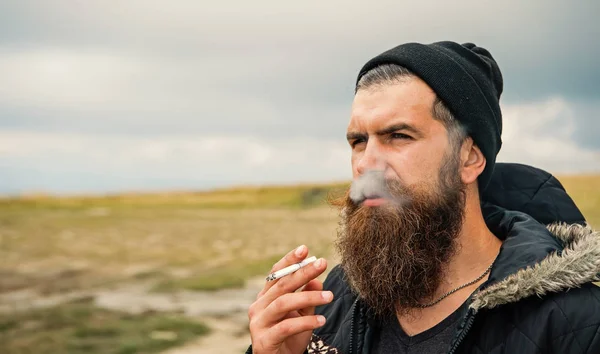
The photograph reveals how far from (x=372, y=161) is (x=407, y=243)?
45cm

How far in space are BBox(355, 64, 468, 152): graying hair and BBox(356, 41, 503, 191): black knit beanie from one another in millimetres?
23

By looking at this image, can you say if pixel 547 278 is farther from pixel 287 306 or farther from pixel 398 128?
pixel 287 306

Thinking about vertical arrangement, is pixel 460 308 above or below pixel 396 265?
below

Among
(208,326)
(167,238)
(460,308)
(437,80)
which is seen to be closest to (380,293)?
(460,308)

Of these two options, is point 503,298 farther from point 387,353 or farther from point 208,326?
point 208,326

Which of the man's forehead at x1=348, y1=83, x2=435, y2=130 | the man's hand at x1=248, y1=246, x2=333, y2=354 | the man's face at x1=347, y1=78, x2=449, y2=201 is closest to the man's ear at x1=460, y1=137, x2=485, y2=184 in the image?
the man's face at x1=347, y1=78, x2=449, y2=201

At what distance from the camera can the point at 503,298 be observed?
8.36ft

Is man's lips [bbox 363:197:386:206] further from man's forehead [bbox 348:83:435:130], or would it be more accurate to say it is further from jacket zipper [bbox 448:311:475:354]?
jacket zipper [bbox 448:311:475:354]

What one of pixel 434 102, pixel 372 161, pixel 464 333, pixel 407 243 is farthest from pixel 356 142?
pixel 464 333

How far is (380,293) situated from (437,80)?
1043 millimetres

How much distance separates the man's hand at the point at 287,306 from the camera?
2.54 metres

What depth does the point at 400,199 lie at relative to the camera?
9.57ft

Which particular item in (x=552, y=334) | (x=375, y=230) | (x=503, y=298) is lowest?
(x=552, y=334)

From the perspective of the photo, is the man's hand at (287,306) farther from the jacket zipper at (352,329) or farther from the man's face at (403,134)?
the man's face at (403,134)
